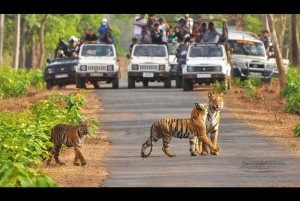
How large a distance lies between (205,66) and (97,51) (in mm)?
4526

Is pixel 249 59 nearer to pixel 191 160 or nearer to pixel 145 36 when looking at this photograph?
pixel 145 36

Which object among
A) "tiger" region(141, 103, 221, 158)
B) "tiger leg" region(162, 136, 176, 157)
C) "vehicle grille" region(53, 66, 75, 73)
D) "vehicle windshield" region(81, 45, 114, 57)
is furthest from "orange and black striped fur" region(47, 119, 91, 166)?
"vehicle grille" region(53, 66, 75, 73)

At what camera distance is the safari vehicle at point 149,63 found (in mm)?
40500

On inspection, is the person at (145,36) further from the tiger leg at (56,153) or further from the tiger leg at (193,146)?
the tiger leg at (56,153)

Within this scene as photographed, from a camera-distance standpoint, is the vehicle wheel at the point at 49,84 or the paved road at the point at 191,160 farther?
the vehicle wheel at the point at 49,84

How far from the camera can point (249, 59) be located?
138ft

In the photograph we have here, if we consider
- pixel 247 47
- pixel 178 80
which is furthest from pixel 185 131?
pixel 247 47

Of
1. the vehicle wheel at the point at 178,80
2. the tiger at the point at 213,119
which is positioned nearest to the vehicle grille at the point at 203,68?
the vehicle wheel at the point at 178,80

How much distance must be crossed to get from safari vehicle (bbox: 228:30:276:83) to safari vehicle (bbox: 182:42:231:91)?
2781 millimetres

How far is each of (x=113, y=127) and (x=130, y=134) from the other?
5.65ft

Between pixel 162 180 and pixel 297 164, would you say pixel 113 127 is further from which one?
pixel 162 180

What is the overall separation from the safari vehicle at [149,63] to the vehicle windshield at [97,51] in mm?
862
